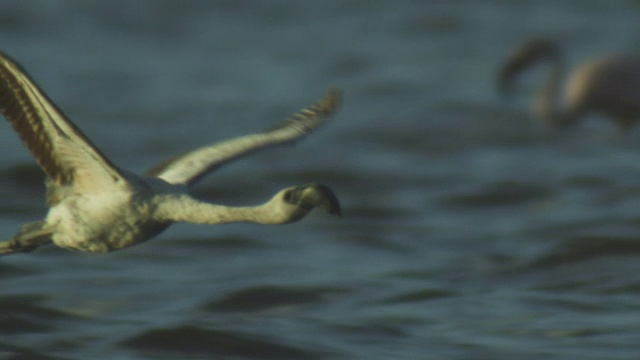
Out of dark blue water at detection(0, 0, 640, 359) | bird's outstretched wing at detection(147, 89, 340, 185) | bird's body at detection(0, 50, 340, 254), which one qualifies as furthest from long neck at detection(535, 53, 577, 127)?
bird's body at detection(0, 50, 340, 254)

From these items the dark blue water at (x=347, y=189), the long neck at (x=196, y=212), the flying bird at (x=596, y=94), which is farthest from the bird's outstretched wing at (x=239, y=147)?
the flying bird at (x=596, y=94)

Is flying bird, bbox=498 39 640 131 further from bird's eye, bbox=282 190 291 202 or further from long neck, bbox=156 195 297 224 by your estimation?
bird's eye, bbox=282 190 291 202

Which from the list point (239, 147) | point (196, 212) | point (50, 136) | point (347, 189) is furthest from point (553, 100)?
point (50, 136)

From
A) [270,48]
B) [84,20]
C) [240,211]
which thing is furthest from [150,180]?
[84,20]

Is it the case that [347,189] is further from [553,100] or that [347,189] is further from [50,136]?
[50,136]

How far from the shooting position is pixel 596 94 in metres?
17.6

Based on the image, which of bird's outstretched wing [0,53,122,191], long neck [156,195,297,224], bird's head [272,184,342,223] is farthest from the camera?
long neck [156,195,297,224]

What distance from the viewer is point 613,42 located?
2255cm

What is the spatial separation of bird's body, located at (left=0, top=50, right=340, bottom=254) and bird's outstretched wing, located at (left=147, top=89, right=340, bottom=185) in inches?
10.7

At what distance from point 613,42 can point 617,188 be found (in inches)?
338

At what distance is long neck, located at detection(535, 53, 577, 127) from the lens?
17.7m

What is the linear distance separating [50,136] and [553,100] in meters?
11.1

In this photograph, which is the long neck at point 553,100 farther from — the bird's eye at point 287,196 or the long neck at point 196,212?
the bird's eye at point 287,196

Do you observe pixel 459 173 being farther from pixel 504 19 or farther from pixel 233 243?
pixel 504 19
